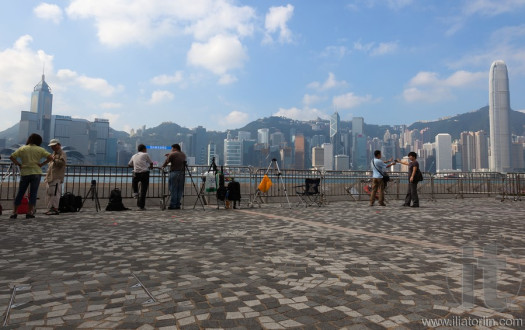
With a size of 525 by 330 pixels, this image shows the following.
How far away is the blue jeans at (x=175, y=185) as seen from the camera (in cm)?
1045

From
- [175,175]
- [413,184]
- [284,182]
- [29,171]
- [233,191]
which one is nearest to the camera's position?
[29,171]

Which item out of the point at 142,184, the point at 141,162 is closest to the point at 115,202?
the point at 142,184

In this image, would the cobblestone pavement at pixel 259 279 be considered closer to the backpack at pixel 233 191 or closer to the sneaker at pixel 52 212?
the sneaker at pixel 52 212

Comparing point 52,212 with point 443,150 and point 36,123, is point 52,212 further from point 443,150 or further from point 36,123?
point 36,123

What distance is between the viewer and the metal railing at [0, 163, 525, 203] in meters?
10.6

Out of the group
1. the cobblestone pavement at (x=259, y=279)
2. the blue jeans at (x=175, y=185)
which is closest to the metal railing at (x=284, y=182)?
the blue jeans at (x=175, y=185)

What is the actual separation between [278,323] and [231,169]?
37.4 feet

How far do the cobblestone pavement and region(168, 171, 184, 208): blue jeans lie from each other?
494 centimetres

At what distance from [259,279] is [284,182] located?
32.9 feet

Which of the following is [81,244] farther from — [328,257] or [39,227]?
[328,257]

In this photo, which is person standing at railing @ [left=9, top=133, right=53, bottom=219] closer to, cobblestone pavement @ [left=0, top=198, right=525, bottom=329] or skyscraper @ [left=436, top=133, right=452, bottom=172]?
cobblestone pavement @ [left=0, top=198, right=525, bottom=329]

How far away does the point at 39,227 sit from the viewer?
6.30 metres

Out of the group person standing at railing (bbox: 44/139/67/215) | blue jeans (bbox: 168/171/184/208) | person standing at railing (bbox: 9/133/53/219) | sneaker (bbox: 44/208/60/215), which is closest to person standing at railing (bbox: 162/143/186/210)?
blue jeans (bbox: 168/171/184/208)

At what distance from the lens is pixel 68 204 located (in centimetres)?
930
